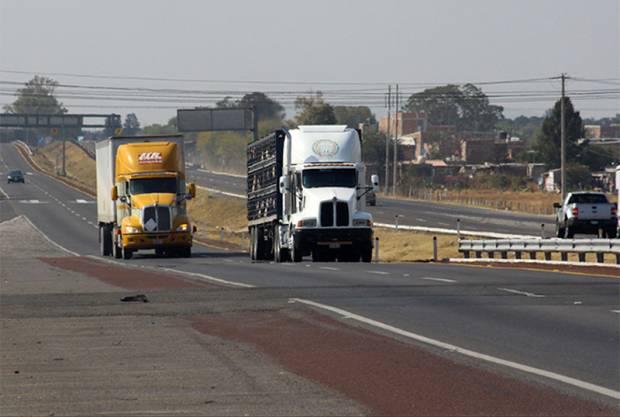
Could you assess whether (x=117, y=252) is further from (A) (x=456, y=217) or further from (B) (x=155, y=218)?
(A) (x=456, y=217)

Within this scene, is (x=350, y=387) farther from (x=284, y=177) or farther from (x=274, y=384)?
(x=284, y=177)

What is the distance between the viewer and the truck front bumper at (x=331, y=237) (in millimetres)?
39719

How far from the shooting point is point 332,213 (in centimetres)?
3938

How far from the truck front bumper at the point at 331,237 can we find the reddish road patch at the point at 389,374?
2082 centimetres

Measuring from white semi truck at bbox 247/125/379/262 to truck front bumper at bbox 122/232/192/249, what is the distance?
30.2 feet

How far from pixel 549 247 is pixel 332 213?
21.3 ft

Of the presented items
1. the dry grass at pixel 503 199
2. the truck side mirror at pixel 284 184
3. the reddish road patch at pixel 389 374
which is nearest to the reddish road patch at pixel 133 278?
the truck side mirror at pixel 284 184

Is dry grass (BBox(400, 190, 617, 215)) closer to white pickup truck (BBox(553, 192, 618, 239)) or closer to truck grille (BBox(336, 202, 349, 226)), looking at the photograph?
white pickup truck (BBox(553, 192, 618, 239))

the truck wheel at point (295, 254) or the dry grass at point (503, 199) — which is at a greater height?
the dry grass at point (503, 199)

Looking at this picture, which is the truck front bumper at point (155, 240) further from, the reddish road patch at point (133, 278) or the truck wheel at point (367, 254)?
the truck wheel at point (367, 254)

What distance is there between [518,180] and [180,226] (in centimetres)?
10865

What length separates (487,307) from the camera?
2081 cm

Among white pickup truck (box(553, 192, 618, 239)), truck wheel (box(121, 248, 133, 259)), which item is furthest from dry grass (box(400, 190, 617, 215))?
truck wheel (box(121, 248, 133, 259))

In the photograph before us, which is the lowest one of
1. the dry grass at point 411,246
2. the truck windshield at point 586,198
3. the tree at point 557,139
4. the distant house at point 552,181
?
the dry grass at point 411,246
